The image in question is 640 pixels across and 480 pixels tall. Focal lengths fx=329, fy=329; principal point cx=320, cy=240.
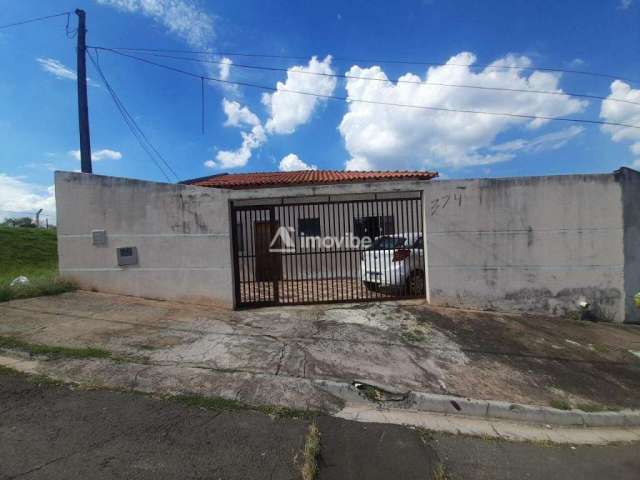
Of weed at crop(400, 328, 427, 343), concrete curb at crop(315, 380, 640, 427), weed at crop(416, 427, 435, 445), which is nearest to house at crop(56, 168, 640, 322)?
weed at crop(400, 328, 427, 343)

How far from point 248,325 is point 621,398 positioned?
16.2 feet

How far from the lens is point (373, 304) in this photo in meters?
6.40

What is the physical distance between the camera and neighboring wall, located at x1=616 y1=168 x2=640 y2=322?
6.32m

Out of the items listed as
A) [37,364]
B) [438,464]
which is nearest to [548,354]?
[438,464]

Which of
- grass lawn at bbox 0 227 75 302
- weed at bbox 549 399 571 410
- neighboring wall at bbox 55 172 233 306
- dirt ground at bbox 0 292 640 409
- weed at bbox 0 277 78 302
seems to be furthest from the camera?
grass lawn at bbox 0 227 75 302

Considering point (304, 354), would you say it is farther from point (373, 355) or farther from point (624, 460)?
point (624, 460)

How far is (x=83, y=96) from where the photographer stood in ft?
27.8

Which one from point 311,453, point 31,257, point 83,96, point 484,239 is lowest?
point 311,453

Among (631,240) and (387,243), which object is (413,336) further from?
(631,240)

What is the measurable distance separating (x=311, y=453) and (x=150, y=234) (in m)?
5.28

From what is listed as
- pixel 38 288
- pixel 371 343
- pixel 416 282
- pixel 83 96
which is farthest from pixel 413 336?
pixel 83 96

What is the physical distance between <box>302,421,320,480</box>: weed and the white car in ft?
14.4

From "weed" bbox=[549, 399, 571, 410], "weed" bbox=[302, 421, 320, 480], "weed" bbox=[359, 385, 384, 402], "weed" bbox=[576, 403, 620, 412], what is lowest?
"weed" bbox=[576, 403, 620, 412]

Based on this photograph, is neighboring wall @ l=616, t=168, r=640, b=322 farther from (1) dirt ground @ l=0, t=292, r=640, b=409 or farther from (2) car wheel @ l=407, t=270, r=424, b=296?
(2) car wheel @ l=407, t=270, r=424, b=296
